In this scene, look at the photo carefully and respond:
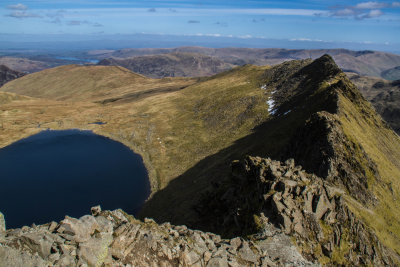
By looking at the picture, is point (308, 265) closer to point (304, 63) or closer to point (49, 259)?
point (49, 259)

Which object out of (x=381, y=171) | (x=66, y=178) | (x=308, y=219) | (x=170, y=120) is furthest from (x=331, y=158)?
(x=170, y=120)

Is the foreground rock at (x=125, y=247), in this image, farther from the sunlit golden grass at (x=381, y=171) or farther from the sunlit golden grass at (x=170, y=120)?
the sunlit golden grass at (x=170, y=120)

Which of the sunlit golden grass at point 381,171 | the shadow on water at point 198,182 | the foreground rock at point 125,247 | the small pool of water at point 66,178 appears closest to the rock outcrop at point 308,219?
the foreground rock at point 125,247

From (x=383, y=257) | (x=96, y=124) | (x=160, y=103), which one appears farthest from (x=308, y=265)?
(x=160, y=103)

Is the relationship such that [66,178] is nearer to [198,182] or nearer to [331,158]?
[198,182]

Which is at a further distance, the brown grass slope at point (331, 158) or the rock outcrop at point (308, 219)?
the brown grass slope at point (331, 158)
